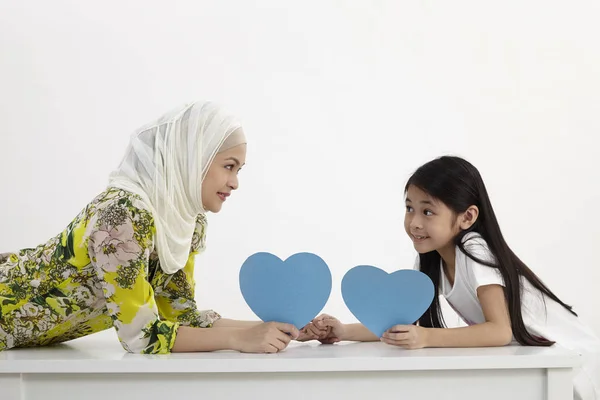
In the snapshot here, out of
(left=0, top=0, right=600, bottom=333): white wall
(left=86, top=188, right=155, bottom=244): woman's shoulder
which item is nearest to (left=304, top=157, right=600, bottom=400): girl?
(left=86, top=188, right=155, bottom=244): woman's shoulder

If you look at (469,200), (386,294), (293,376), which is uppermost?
(469,200)

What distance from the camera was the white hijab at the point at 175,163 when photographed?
168 cm

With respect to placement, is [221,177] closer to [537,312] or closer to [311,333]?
[311,333]

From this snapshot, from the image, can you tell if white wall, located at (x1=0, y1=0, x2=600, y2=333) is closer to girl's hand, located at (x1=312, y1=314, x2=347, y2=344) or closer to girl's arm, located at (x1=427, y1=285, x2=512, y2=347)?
girl's hand, located at (x1=312, y1=314, x2=347, y2=344)

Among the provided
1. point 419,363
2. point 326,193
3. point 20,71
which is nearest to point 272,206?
point 326,193

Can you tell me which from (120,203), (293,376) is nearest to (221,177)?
(120,203)

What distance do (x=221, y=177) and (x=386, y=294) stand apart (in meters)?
0.44

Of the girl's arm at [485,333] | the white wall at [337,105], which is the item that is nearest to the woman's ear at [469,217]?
the girl's arm at [485,333]

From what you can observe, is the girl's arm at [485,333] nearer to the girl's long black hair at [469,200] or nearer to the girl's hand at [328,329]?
the girl's long black hair at [469,200]

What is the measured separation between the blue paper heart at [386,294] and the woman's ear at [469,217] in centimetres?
30

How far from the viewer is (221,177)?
5.72 ft

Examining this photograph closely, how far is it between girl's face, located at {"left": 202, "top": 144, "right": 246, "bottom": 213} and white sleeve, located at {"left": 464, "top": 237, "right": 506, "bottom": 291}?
0.56 m

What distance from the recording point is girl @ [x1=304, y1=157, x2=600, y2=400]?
1.76m

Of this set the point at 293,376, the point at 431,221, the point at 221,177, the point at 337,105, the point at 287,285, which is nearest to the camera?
the point at 293,376
